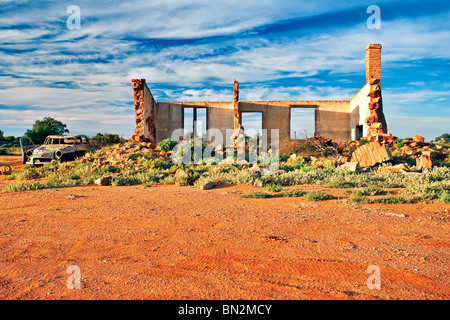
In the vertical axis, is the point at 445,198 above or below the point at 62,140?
below

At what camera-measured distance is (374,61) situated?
731 inches

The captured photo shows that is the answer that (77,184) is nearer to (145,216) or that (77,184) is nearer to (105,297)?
(145,216)

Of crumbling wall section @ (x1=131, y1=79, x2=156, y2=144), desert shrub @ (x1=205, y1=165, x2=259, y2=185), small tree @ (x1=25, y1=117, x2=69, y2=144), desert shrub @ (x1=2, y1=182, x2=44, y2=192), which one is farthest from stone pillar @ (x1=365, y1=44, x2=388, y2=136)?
small tree @ (x1=25, y1=117, x2=69, y2=144)

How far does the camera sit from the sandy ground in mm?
3094

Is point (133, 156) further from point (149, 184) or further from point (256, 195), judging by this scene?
point (256, 195)

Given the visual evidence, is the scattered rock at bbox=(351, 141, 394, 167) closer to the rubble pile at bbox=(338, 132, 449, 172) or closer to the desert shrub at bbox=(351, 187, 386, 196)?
the rubble pile at bbox=(338, 132, 449, 172)

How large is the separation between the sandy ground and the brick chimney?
13.8 metres

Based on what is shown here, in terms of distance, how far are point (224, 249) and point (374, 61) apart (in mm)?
17875

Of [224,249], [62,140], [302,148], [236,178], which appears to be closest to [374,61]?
[302,148]

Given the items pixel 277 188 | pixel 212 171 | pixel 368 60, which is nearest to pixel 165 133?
pixel 212 171

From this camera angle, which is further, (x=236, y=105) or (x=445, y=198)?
(x=236, y=105)

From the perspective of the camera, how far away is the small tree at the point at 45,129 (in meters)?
32.1

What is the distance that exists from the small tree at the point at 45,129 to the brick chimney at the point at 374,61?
2880cm

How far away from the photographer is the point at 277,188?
333 inches
